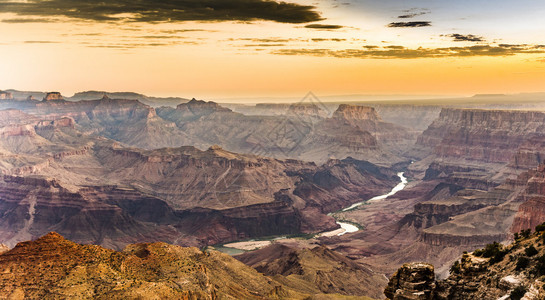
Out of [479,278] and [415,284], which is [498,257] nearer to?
[479,278]

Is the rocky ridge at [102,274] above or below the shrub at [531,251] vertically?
below

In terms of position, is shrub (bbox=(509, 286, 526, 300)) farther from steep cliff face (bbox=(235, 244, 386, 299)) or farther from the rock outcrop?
steep cliff face (bbox=(235, 244, 386, 299))

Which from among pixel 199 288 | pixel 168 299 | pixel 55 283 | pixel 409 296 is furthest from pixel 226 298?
pixel 409 296

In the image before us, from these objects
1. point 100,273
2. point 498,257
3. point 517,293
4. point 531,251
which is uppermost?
point 531,251

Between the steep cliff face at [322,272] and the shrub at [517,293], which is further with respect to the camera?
the steep cliff face at [322,272]

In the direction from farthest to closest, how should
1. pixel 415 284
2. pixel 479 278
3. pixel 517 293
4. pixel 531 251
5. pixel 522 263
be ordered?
pixel 531 251, pixel 479 278, pixel 415 284, pixel 522 263, pixel 517 293

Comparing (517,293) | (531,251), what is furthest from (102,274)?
(517,293)

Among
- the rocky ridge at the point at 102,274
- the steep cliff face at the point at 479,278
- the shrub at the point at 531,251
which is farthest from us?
the rocky ridge at the point at 102,274

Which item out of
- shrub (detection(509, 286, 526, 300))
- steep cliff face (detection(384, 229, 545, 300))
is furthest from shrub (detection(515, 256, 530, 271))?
shrub (detection(509, 286, 526, 300))

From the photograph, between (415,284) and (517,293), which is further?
(415,284)

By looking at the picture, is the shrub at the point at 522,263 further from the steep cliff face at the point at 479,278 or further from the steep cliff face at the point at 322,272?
the steep cliff face at the point at 322,272

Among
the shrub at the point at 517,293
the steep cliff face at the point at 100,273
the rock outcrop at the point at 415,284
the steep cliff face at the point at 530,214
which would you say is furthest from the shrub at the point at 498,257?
the steep cliff face at the point at 530,214
